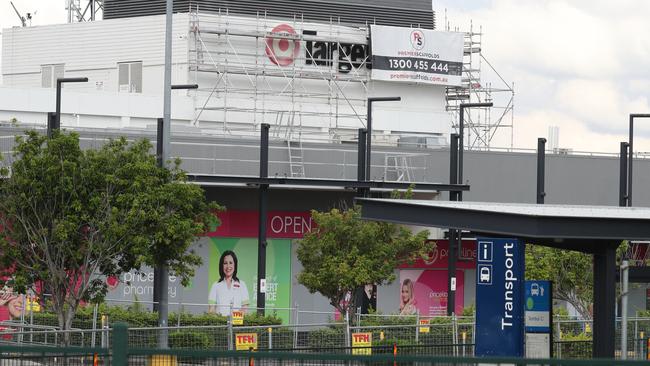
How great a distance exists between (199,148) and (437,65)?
921 inches

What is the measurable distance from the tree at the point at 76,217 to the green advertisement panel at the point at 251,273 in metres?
21.6

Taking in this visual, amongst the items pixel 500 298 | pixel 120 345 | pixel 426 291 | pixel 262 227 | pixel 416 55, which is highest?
pixel 416 55

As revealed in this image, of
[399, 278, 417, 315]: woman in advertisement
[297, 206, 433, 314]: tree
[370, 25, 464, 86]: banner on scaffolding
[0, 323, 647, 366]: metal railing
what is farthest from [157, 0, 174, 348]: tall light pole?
[370, 25, 464, 86]: banner on scaffolding

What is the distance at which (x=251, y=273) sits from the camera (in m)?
54.3

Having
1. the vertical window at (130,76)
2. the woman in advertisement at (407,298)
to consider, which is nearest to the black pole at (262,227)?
the woman in advertisement at (407,298)

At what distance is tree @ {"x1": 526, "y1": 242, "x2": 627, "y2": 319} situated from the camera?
42344mm

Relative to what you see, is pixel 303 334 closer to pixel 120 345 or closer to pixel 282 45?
pixel 120 345

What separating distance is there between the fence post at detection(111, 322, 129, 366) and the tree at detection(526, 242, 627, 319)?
1200 inches

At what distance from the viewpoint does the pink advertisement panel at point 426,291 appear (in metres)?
55.9

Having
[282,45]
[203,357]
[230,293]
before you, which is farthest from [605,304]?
[282,45]

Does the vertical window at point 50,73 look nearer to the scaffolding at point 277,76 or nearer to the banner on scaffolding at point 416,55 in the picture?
the scaffolding at point 277,76

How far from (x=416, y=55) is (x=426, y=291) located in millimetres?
18670

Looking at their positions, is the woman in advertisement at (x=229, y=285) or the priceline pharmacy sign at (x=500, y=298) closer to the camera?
the priceline pharmacy sign at (x=500, y=298)

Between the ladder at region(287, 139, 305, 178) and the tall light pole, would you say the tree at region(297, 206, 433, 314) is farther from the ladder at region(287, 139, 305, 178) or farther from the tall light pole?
the tall light pole
